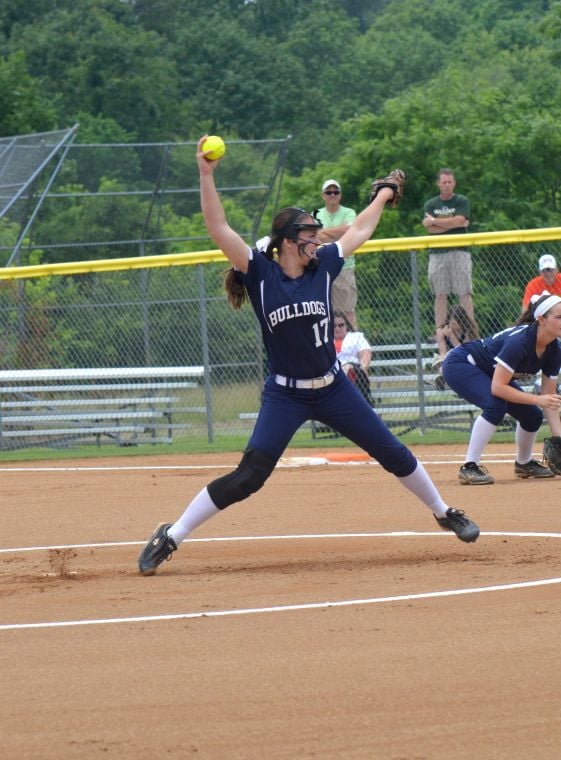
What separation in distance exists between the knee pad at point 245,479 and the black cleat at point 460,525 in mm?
1093

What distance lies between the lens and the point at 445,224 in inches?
652

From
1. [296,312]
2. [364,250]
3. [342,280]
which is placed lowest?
[342,280]

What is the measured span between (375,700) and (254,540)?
13.7 feet

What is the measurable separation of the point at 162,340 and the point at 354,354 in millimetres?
2722

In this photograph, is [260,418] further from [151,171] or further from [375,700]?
[151,171]

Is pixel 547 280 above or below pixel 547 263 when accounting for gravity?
below

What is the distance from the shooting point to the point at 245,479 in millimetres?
7793

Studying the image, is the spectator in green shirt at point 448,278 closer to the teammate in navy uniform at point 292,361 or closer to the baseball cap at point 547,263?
the baseball cap at point 547,263

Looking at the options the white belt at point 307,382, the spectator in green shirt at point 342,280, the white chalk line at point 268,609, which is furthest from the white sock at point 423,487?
the spectator in green shirt at point 342,280

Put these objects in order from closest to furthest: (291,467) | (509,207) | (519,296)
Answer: (291,467) < (519,296) < (509,207)

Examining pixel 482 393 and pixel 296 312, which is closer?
pixel 296 312

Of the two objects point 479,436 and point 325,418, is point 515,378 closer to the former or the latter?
point 479,436


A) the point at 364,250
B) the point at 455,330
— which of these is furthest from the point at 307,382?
the point at 364,250

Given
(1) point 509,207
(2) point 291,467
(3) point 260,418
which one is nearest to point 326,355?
(3) point 260,418
